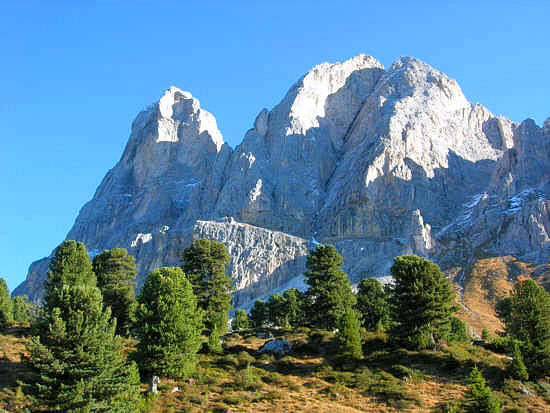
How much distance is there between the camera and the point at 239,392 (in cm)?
3922

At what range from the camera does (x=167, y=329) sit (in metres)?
40.8

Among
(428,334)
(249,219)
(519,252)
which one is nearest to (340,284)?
(428,334)

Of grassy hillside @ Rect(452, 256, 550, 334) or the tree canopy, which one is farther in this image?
grassy hillside @ Rect(452, 256, 550, 334)

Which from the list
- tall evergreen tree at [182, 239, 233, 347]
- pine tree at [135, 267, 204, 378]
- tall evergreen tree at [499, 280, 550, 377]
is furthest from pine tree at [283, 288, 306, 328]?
tall evergreen tree at [499, 280, 550, 377]

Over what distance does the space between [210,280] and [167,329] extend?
16.6m

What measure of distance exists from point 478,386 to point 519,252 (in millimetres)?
138364

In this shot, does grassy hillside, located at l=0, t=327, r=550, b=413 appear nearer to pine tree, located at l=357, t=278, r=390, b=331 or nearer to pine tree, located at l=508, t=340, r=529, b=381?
pine tree, located at l=508, t=340, r=529, b=381

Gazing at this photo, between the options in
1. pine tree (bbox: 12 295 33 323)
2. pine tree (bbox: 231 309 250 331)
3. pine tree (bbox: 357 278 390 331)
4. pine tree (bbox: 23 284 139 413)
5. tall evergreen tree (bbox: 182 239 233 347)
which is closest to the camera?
pine tree (bbox: 23 284 139 413)

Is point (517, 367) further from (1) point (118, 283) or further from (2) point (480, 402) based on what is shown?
(1) point (118, 283)

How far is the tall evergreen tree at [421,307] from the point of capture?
162 ft

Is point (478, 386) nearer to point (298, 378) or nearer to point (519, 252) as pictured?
point (298, 378)

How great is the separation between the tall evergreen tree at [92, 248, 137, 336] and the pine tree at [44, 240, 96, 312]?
12.9ft

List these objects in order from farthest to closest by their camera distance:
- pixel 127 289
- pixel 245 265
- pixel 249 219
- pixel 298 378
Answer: pixel 249 219
pixel 245 265
pixel 127 289
pixel 298 378

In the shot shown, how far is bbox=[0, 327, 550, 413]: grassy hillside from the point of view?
119ft
